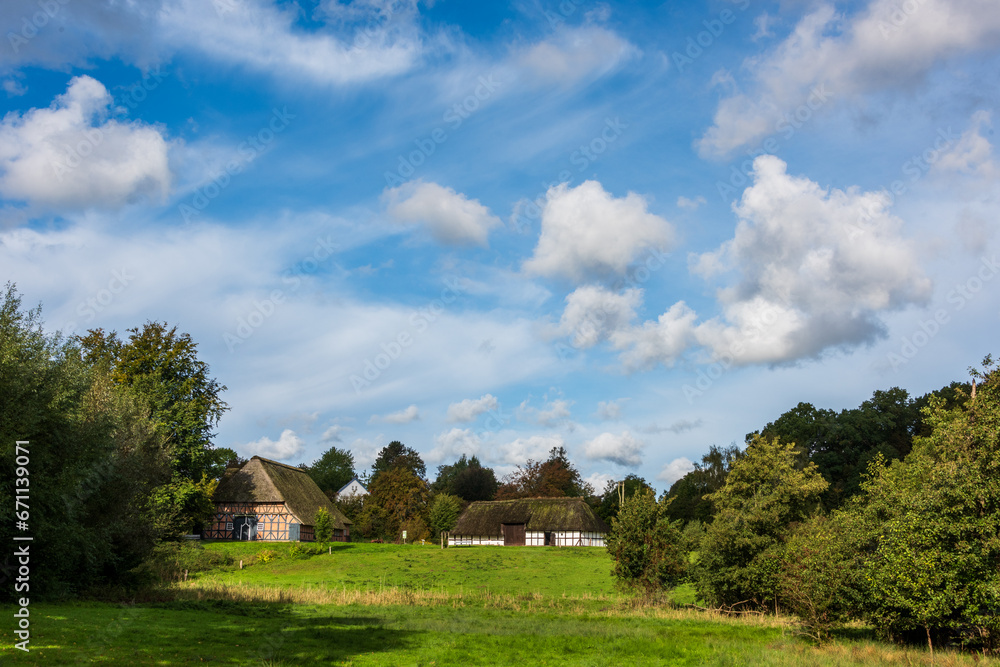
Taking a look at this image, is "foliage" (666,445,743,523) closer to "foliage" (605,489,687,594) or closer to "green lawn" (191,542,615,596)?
"green lawn" (191,542,615,596)

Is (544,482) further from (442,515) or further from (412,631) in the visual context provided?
(412,631)

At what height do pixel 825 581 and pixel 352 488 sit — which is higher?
pixel 352 488

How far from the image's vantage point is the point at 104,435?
24.4 m

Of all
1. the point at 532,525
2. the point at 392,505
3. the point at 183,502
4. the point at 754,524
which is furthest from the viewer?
the point at 392,505

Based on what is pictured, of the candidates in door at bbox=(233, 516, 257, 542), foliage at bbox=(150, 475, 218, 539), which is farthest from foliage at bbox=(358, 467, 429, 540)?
foliage at bbox=(150, 475, 218, 539)

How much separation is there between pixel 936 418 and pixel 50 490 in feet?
85.8

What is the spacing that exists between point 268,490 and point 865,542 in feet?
162

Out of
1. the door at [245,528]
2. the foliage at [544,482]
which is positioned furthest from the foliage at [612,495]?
the door at [245,528]

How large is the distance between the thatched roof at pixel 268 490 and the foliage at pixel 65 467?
28.1 meters

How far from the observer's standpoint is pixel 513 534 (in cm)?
6575

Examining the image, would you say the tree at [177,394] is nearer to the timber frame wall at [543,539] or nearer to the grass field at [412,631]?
the grass field at [412,631]

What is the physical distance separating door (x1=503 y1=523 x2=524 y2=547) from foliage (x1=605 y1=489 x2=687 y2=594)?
37255mm

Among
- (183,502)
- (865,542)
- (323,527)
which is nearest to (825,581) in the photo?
(865,542)

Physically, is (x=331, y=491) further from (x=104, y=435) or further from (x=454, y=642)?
(x=454, y=642)
